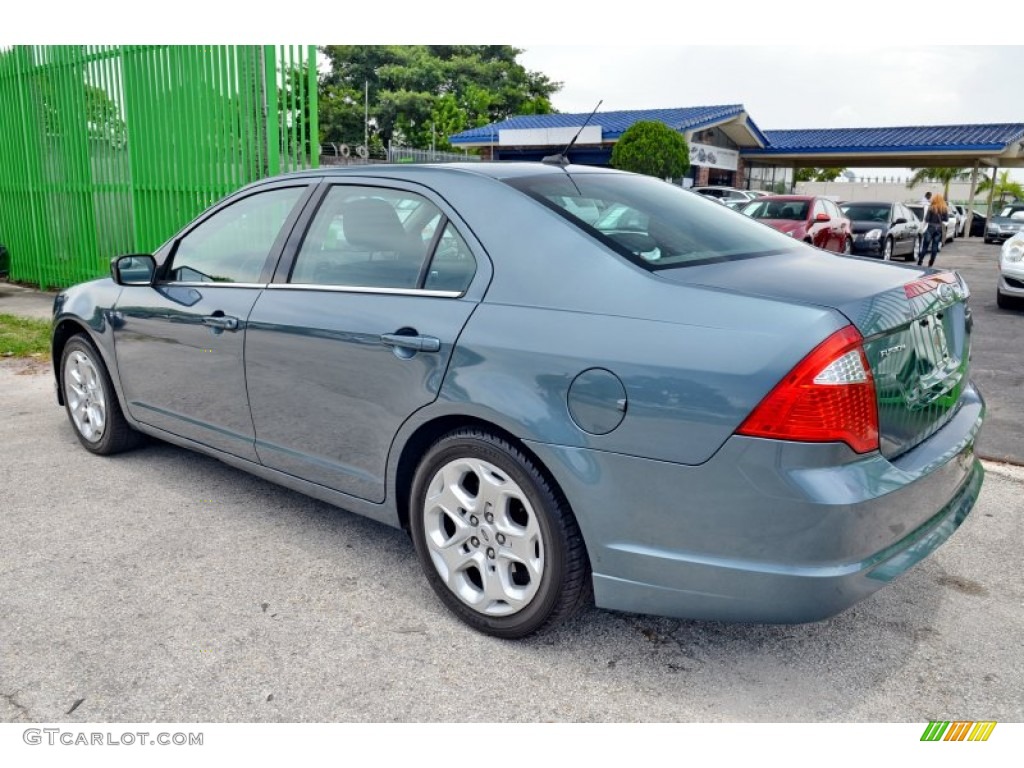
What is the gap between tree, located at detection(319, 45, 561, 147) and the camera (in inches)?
1631

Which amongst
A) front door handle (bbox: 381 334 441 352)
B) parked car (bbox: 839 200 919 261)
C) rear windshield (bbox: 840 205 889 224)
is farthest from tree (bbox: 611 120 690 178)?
front door handle (bbox: 381 334 441 352)

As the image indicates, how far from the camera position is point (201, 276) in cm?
398

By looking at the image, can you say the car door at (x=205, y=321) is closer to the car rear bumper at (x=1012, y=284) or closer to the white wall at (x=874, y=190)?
the car rear bumper at (x=1012, y=284)

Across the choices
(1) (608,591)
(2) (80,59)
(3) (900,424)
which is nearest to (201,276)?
(1) (608,591)

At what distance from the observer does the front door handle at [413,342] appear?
2.85 metres

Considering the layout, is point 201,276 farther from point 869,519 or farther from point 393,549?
point 869,519

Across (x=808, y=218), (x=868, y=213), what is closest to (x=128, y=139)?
(x=808, y=218)

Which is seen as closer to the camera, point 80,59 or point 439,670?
point 439,670

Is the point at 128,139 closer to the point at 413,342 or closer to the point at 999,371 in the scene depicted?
the point at 413,342

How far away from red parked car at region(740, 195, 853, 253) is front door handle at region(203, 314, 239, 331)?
435 inches

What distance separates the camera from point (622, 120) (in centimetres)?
2948

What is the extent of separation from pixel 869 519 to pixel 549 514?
2.93 feet

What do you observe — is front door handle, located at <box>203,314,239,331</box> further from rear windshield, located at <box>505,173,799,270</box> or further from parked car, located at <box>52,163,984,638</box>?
rear windshield, located at <box>505,173,799,270</box>
